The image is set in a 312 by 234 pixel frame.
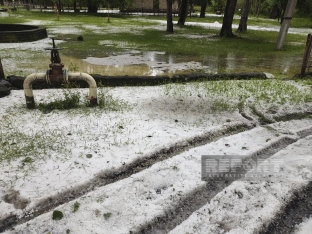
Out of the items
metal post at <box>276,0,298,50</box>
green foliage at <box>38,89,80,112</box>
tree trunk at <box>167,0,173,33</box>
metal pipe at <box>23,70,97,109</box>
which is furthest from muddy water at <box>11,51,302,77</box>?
tree trunk at <box>167,0,173,33</box>

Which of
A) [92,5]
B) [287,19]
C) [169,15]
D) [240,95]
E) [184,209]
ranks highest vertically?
[92,5]

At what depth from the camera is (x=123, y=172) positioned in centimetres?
340

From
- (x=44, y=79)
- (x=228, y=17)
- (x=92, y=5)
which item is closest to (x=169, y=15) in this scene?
(x=228, y=17)

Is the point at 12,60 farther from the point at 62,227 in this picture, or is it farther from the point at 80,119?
the point at 62,227

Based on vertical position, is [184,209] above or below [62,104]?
below

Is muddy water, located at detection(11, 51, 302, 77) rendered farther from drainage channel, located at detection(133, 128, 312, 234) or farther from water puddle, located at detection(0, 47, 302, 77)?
drainage channel, located at detection(133, 128, 312, 234)

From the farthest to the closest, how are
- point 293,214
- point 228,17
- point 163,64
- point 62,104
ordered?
point 228,17 < point 163,64 < point 62,104 < point 293,214

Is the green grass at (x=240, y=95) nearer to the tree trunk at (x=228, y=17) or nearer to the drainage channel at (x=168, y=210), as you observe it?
the drainage channel at (x=168, y=210)

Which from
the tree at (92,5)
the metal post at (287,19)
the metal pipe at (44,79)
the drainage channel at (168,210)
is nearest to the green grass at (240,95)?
the drainage channel at (168,210)

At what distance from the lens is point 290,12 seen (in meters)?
12.4

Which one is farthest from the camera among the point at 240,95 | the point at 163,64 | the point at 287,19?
the point at 287,19

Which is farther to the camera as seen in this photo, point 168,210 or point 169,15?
point 169,15

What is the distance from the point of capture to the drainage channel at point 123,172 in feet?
8.81

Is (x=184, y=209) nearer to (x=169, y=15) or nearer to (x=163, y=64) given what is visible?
(x=163, y=64)
